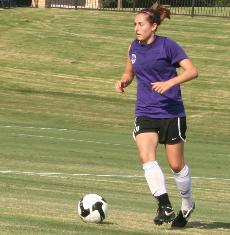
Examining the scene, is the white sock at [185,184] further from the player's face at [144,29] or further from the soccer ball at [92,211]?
the player's face at [144,29]

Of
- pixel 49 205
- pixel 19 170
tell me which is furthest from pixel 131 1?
pixel 49 205

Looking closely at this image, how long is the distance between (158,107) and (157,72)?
368 mm

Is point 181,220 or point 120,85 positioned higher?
point 120,85

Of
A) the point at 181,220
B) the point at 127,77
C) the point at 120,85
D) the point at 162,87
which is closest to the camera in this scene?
the point at 162,87

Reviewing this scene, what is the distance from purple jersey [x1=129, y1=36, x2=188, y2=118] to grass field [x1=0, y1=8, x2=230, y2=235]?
1.21 metres

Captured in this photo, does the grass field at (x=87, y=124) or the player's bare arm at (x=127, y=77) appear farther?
the grass field at (x=87, y=124)

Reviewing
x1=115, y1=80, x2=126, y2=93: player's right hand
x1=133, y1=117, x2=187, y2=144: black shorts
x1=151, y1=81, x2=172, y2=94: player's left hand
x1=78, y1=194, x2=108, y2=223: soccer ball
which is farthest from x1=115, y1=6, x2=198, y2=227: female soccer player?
x1=78, y1=194, x2=108, y2=223: soccer ball

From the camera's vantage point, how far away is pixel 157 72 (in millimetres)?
10188

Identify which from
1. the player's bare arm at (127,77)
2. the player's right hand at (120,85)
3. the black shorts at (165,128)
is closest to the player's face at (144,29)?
the player's bare arm at (127,77)

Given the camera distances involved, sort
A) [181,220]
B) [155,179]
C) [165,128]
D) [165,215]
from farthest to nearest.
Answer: [181,220] → [165,128] → [155,179] → [165,215]

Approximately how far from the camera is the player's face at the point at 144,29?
33.4 feet

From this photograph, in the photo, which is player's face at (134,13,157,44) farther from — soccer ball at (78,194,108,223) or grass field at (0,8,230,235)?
grass field at (0,8,230,235)

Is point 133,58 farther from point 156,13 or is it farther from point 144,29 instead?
point 156,13

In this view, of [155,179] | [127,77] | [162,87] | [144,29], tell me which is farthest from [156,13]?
[155,179]
